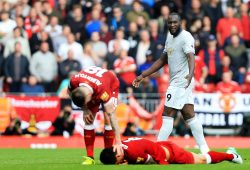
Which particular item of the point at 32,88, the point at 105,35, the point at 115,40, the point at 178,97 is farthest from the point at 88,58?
the point at 178,97

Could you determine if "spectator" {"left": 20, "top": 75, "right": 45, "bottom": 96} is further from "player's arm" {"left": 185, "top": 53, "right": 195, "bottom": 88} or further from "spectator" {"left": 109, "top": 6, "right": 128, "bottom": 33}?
"player's arm" {"left": 185, "top": 53, "right": 195, "bottom": 88}

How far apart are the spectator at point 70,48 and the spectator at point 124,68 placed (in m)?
1.27

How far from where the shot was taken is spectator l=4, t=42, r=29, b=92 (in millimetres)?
26156

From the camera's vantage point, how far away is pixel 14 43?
Answer: 26344mm

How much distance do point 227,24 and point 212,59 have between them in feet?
5.31

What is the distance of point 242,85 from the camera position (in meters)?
25.9

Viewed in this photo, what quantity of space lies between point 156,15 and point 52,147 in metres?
6.88

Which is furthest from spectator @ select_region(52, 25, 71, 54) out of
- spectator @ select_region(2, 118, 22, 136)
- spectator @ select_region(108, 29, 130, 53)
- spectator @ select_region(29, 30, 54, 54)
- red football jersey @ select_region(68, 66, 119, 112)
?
red football jersey @ select_region(68, 66, 119, 112)

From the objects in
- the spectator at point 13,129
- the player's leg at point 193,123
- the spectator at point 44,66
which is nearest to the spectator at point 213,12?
the spectator at point 44,66

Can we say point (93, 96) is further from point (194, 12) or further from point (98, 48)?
point (194, 12)

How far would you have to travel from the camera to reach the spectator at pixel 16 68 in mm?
26156

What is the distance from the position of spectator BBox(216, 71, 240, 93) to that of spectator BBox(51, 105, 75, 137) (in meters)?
4.18

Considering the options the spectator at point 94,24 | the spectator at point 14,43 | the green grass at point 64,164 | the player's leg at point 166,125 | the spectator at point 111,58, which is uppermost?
the spectator at point 94,24

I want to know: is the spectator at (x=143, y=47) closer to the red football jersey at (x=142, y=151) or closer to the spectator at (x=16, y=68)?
the spectator at (x=16, y=68)
